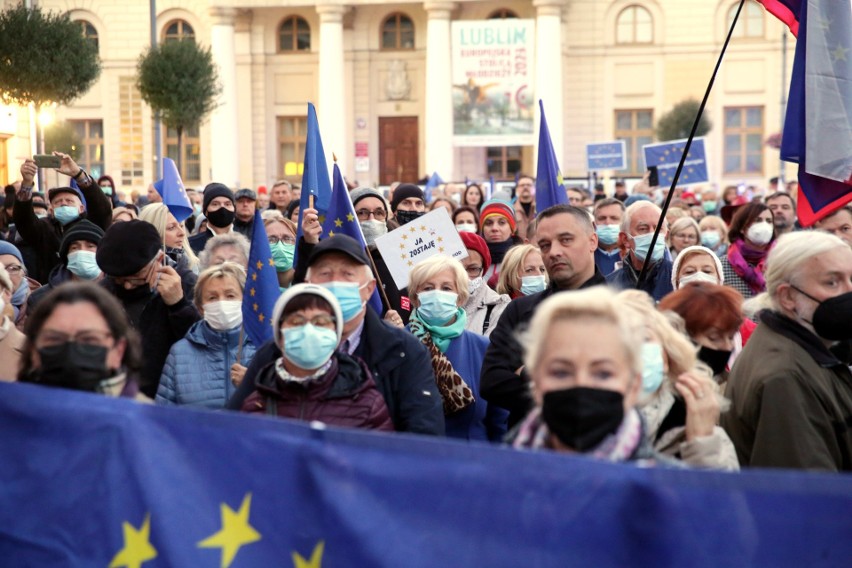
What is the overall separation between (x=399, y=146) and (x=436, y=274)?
44078mm

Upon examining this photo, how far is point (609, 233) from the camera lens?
941 centimetres

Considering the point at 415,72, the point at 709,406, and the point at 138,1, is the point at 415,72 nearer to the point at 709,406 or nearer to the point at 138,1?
the point at 138,1

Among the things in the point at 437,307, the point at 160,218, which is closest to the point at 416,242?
the point at 437,307

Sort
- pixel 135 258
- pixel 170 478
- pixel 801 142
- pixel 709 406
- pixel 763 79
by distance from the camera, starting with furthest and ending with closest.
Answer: pixel 763 79
pixel 135 258
pixel 801 142
pixel 709 406
pixel 170 478

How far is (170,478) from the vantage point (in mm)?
3291

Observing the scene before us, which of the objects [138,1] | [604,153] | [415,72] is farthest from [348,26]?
[604,153]

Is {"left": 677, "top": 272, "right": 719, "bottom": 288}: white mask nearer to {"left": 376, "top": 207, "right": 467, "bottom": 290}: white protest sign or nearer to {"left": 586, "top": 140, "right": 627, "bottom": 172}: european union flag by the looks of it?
{"left": 376, "top": 207, "right": 467, "bottom": 290}: white protest sign

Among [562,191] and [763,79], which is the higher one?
[763,79]

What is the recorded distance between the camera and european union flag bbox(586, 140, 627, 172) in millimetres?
24375

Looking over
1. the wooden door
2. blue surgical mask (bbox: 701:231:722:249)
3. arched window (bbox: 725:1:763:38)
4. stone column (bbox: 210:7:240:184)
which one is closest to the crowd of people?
blue surgical mask (bbox: 701:231:722:249)

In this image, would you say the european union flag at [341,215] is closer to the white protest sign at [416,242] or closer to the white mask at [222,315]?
the white protest sign at [416,242]

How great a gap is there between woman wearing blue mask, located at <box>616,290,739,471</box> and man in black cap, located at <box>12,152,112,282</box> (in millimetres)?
6826

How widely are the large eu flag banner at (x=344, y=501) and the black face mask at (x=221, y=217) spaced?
21.2ft

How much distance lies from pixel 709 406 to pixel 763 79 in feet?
153
